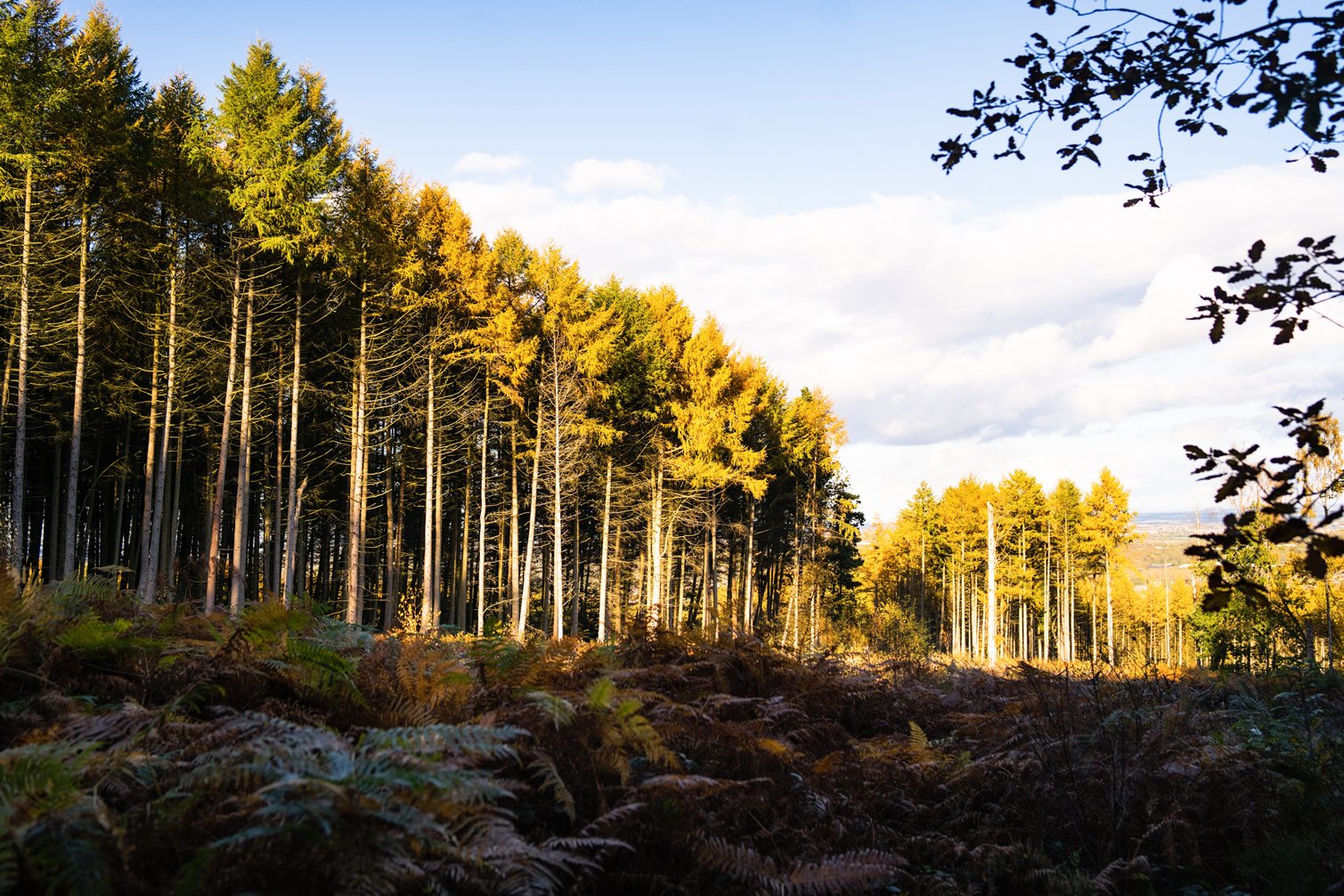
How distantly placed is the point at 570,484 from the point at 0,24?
17122 mm

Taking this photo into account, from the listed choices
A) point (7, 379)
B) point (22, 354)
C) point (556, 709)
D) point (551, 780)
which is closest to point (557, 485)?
point (22, 354)

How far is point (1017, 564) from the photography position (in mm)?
50562

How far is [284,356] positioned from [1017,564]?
4440 cm

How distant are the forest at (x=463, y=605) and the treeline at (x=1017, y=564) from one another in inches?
43.6

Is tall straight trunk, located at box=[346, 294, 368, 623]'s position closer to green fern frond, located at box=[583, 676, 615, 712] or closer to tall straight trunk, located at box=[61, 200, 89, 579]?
tall straight trunk, located at box=[61, 200, 89, 579]

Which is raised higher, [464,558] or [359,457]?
[359,457]

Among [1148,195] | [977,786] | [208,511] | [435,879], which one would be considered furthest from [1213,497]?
[208,511]

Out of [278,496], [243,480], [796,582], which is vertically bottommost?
[796,582]

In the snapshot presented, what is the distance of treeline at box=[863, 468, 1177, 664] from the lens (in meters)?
48.5

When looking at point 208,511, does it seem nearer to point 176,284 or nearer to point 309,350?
point 309,350

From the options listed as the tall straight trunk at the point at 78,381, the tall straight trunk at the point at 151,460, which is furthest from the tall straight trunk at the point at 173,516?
the tall straight trunk at the point at 78,381

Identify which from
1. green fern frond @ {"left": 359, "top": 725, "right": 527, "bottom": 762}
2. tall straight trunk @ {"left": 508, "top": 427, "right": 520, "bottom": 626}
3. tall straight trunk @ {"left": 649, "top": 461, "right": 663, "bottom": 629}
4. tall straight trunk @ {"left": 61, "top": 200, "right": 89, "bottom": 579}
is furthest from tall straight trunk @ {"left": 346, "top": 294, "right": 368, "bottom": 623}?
green fern frond @ {"left": 359, "top": 725, "right": 527, "bottom": 762}

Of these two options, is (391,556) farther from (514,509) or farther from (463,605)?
(514,509)

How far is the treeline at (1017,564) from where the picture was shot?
48.5m
